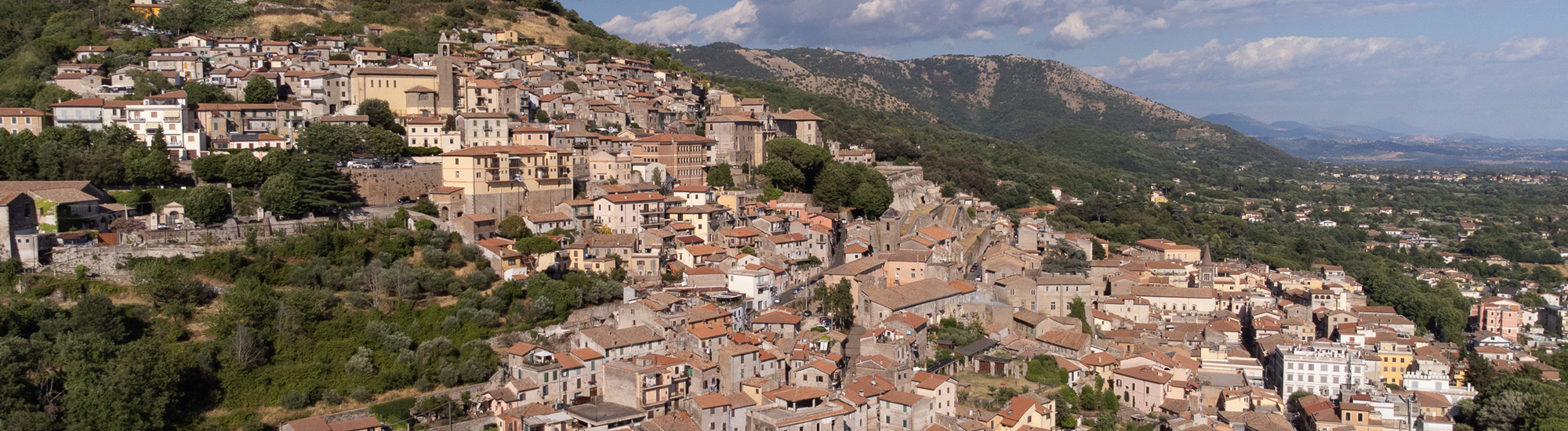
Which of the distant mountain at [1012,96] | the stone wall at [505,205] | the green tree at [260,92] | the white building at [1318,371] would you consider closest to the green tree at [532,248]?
the stone wall at [505,205]

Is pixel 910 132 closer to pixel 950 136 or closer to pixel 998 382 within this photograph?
pixel 950 136

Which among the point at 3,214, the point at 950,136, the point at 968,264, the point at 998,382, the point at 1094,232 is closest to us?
the point at 3,214

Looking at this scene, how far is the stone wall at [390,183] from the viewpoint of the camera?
3409cm

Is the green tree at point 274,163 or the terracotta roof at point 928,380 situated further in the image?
the green tree at point 274,163

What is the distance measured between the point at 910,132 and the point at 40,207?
56.1 metres

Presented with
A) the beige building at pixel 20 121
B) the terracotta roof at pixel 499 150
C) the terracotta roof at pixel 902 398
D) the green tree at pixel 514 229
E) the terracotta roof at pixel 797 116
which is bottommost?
the terracotta roof at pixel 902 398

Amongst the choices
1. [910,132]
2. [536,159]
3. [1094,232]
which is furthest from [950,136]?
[536,159]

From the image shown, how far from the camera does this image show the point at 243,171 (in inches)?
1276

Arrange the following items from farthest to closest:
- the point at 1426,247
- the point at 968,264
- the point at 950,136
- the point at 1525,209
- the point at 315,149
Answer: the point at 1525,209 → the point at 950,136 → the point at 1426,247 → the point at 968,264 → the point at 315,149

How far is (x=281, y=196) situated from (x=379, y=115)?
8188 mm

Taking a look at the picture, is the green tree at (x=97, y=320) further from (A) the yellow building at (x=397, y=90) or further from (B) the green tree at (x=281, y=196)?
(A) the yellow building at (x=397, y=90)

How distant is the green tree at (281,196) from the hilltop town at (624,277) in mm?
149

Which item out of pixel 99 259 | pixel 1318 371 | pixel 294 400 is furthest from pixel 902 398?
pixel 99 259

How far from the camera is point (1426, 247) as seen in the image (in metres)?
76.1
